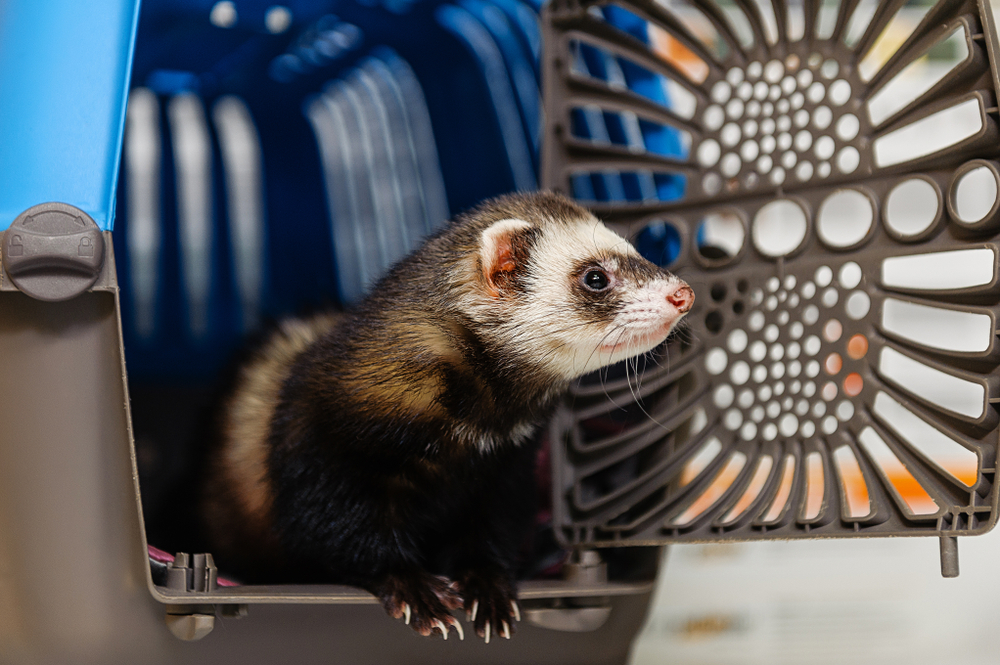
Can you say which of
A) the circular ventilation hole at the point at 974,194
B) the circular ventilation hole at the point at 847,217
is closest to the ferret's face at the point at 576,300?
the circular ventilation hole at the point at 847,217

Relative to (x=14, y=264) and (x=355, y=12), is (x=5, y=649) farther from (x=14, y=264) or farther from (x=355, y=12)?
(x=355, y=12)

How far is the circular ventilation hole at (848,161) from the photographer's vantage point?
1167 millimetres

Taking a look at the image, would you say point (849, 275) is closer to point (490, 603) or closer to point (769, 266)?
point (769, 266)

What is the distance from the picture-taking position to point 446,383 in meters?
1.07

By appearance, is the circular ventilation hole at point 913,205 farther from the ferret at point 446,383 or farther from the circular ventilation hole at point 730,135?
the ferret at point 446,383

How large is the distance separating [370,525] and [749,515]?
504mm

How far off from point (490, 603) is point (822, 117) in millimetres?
814

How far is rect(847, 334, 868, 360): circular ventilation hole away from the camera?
44.9 inches

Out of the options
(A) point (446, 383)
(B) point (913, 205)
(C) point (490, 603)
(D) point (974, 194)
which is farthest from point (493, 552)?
(D) point (974, 194)

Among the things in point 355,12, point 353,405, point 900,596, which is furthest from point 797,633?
point 355,12

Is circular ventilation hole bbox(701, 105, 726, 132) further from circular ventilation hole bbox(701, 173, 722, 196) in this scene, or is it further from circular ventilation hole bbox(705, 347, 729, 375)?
circular ventilation hole bbox(705, 347, 729, 375)

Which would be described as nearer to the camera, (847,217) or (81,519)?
(81,519)

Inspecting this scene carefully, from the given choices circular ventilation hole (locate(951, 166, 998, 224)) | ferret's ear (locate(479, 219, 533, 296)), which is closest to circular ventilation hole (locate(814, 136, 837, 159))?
ferret's ear (locate(479, 219, 533, 296))

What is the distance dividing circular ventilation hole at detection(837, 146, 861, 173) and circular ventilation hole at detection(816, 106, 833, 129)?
5 cm
